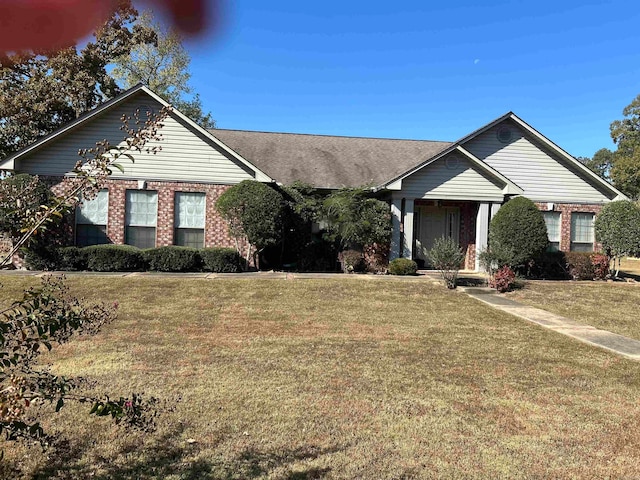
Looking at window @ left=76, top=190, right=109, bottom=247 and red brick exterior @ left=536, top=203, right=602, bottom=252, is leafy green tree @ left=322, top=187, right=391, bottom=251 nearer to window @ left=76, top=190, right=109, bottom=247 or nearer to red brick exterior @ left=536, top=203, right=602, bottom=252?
window @ left=76, top=190, right=109, bottom=247

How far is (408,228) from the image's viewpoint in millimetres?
17266

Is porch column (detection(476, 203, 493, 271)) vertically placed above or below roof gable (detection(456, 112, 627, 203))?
below

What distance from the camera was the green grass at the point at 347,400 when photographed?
3781mm

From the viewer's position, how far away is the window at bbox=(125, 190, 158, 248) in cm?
1670

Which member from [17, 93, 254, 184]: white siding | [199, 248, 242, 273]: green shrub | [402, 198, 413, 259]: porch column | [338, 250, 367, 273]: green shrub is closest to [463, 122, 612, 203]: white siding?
[402, 198, 413, 259]: porch column

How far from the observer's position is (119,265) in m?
14.9

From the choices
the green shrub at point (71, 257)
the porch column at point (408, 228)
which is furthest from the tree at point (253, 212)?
the porch column at point (408, 228)

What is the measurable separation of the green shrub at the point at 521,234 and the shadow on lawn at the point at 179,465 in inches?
519

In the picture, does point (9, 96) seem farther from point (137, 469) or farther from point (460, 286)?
point (137, 469)

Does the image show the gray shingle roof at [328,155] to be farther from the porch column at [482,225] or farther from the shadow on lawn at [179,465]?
the shadow on lawn at [179,465]

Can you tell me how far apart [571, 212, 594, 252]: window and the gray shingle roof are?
6.42 meters

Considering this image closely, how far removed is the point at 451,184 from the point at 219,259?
8.98m

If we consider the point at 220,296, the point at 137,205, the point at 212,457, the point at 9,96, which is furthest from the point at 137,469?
the point at 9,96

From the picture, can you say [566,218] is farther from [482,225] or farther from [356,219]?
[356,219]
